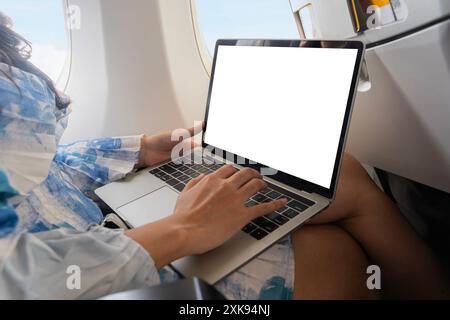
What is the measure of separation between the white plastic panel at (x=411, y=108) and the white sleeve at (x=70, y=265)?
0.56 metres

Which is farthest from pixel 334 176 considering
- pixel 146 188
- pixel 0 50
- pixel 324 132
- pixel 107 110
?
pixel 107 110

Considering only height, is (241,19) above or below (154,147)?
above

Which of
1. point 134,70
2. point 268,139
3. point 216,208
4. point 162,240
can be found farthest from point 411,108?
point 134,70

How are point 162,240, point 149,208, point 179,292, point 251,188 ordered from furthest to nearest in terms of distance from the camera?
point 149,208 → point 251,188 → point 162,240 → point 179,292

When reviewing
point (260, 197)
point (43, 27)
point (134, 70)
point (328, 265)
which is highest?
point (43, 27)

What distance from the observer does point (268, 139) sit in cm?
70

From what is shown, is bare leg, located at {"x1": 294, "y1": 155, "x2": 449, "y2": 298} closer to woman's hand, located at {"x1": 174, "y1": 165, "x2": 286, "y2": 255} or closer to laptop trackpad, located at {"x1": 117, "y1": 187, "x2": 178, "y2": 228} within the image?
woman's hand, located at {"x1": 174, "y1": 165, "x2": 286, "y2": 255}

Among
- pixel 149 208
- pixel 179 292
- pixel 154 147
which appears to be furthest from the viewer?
pixel 154 147

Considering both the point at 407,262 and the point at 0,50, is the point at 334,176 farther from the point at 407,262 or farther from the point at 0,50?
the point at 0,50

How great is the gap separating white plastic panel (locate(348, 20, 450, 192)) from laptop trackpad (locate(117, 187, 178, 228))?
1.70ft

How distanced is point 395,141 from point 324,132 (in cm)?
25

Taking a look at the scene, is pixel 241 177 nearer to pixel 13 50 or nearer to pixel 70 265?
pixel 70 265

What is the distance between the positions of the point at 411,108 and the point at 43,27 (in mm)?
1251

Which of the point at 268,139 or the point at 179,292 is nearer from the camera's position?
the point at 179,292
